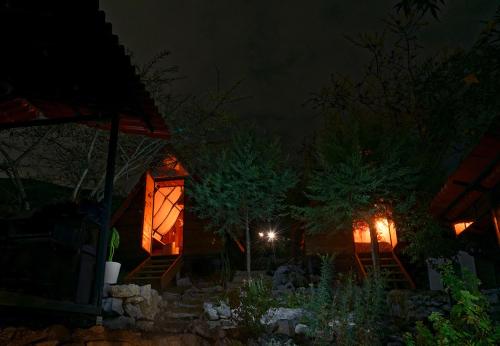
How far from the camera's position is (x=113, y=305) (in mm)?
7461

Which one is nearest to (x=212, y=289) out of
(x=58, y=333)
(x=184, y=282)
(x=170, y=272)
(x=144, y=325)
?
(x=184, y=282)

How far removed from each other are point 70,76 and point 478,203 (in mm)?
6891

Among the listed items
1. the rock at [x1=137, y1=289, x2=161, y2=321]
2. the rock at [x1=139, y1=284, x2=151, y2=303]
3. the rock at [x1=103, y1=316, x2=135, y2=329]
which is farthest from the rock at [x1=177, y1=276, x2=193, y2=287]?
the rock at [x1=103, y1=316, x2=135, y2=329]

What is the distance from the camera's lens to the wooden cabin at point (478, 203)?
17.0 feet

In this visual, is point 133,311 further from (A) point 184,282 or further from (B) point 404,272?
(B) point 404,272

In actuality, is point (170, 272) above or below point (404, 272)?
above

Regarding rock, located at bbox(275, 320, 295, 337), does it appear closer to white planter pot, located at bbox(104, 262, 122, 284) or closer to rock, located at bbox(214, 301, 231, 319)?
rock, located at bbox(214, 301, 231, 319)

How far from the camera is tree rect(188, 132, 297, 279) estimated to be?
1241cm

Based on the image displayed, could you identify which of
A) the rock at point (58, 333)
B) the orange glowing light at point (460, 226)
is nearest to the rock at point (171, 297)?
the rock at point (58, 333)

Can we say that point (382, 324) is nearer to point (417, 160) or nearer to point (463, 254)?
point (463, 254)

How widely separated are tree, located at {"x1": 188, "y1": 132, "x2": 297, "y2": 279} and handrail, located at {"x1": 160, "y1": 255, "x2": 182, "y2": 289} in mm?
1747

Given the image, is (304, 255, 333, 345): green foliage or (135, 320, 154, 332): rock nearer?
(304, 255, 333, 345): green foliage

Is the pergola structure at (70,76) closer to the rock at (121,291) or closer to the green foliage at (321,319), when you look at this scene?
the rock at (121,291)

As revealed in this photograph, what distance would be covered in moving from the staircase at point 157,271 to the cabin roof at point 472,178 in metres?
8.26
